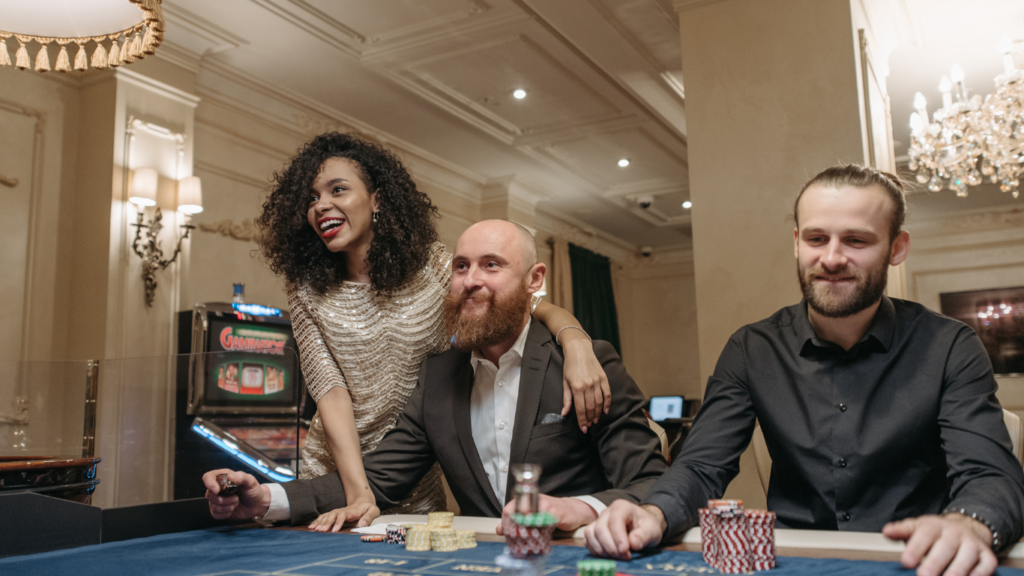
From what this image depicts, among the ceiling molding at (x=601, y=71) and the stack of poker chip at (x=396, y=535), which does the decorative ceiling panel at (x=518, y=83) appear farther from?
the stack of poker chip at (x=396, y=535)

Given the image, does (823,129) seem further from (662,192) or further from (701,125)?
(662,192)

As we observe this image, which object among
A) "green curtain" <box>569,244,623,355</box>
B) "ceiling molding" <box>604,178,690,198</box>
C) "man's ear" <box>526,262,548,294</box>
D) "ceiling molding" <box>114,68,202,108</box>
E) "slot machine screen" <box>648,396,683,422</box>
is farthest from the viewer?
"green curtain" <box>569,244,623,355</box>

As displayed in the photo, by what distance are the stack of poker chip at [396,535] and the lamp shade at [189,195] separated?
4.08 meters

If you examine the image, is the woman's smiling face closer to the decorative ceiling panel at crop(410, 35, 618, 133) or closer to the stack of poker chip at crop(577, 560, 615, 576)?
the stack of poker chip at crop(577, 560, 615, 576)

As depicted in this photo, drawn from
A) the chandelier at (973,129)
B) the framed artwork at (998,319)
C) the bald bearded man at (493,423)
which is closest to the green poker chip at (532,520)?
the bald bearded man at (493,423)

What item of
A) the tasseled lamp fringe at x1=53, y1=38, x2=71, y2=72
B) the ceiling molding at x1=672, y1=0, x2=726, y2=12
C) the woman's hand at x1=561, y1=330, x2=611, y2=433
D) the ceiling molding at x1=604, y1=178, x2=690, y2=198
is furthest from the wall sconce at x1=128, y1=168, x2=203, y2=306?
the ceiling molding at x1=604, y1=178, x2=690, y2=198

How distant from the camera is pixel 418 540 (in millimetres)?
1196

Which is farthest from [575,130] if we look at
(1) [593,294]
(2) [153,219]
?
(1) [593,294]

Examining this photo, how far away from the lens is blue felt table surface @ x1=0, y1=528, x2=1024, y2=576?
3.35 ft

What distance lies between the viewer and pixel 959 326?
1.45m

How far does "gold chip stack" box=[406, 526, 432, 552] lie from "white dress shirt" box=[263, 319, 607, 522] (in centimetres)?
48

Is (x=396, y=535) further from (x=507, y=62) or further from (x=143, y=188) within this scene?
(x=507, y=62)

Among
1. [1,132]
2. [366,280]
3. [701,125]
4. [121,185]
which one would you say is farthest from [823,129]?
[1,132]

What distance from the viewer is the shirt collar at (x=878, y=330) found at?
1480mm
